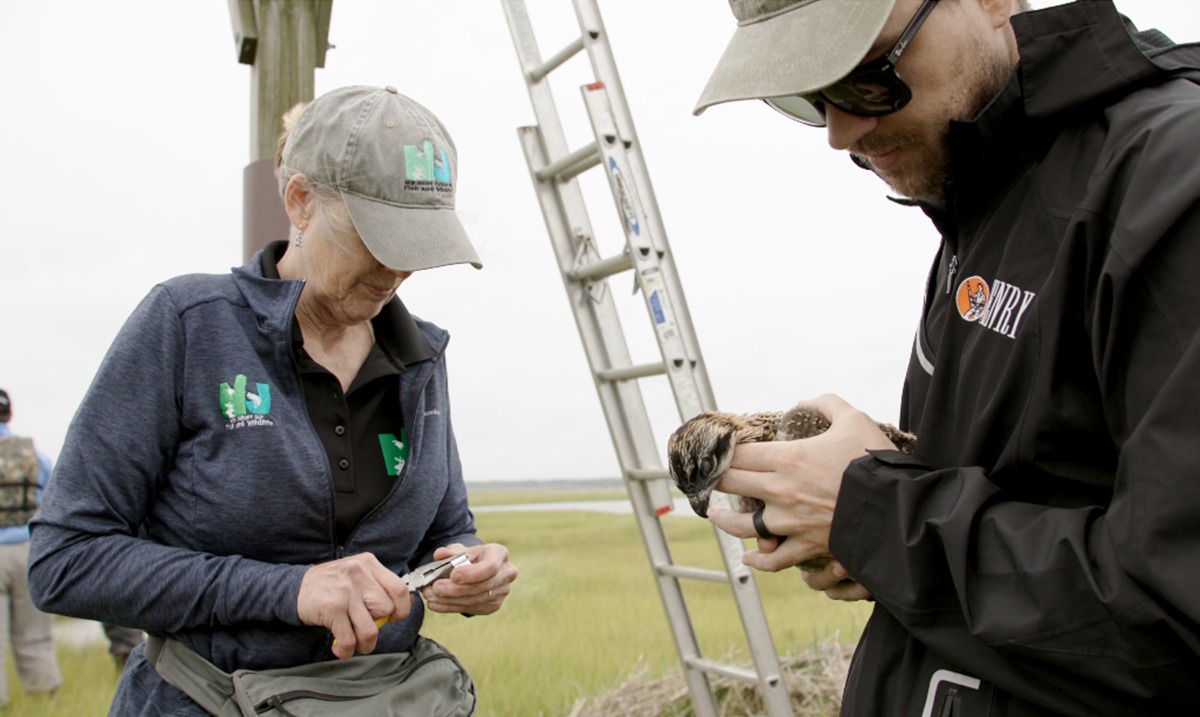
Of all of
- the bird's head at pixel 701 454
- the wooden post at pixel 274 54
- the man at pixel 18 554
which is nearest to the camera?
the bird's head at pixel 701 454

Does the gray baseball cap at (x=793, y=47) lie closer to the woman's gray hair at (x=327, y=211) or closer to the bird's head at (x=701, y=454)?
the bird's head at (x=701, y=454)

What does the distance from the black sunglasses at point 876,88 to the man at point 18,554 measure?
15.2ft

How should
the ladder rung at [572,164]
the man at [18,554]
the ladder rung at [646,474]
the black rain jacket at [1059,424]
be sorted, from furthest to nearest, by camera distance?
the man at [18,554]
the ladder rung at [646,474]
the ladder rung at [572,164]
the black rain jacket at [1059,424]

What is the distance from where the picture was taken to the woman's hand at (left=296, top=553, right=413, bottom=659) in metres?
1.53

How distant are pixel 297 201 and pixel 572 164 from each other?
1.27 meters

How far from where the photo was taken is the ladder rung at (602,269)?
292cm

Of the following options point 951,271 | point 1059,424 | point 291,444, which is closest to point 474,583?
point 291,444

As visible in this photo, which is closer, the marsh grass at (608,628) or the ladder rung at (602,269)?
the ladder rung at (602,269)

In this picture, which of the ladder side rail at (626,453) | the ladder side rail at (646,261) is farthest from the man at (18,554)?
the ladder side rail at (646,261)

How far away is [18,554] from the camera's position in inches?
194

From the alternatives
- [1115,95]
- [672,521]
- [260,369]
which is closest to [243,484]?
[260,369]

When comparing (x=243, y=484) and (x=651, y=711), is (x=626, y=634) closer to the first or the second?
(x=651, y=711)

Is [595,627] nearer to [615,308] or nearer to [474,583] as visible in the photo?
[615,308]

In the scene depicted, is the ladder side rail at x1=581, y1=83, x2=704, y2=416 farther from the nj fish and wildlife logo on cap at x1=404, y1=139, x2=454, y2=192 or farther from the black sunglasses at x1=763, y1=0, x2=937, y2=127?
the black sunglasses at x1=763, y1=0, x2=937, y2=127
